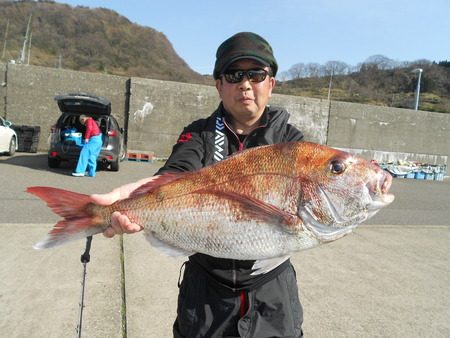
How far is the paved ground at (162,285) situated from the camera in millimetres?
3111

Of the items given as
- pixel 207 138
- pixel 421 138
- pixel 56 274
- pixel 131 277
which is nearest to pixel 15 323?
pixel 56 274

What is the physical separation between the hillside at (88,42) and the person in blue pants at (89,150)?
70.7 m

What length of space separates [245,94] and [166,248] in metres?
0.88

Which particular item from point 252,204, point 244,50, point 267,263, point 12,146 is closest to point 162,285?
point 267,263

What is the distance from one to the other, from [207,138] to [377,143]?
1763cm

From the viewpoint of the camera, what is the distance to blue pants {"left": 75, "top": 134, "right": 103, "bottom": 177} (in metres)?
→ 9.59

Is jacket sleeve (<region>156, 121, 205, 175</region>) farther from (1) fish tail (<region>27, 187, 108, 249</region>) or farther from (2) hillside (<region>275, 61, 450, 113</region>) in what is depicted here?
(2) hillside (<region>275, 61, 450, 113</region>)

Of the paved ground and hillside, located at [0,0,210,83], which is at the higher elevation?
hillside, located at [0,0,210,83]

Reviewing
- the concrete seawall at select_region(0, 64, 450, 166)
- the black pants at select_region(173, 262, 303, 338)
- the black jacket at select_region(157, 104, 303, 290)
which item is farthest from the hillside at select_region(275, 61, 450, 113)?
the black pants at select_region(173, 262, 303, 338)

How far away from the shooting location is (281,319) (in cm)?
198

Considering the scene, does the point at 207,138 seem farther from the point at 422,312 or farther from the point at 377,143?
the point at 377,143

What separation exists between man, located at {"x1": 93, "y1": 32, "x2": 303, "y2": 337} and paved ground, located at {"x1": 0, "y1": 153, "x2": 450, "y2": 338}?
1.20 m

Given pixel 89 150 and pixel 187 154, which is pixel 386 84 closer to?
pixel 89 150

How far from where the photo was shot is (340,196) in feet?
5.57
